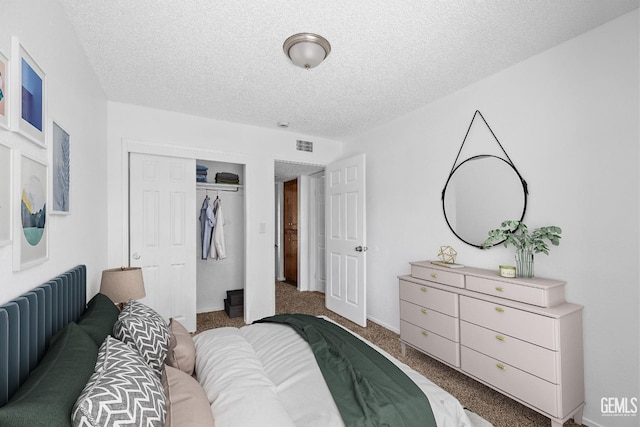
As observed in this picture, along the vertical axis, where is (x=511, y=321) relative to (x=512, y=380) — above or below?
above

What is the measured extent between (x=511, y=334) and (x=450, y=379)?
0.72 m

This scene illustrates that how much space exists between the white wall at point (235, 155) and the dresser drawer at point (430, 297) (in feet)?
5.66

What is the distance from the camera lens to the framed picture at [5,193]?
92 cm

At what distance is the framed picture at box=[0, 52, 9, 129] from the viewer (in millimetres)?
935

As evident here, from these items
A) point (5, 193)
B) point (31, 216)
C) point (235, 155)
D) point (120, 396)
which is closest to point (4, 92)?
point (5, 193)

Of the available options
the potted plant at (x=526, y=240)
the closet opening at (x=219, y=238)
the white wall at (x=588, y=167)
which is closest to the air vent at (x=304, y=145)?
the closet opening at (x=219, y=238)

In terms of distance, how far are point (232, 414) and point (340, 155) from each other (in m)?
3.68

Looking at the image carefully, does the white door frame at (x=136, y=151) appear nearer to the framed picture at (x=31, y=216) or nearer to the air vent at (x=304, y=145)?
the air vent at (x=304, y=145)

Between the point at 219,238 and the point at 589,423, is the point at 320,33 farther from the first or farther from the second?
the point at 589,423

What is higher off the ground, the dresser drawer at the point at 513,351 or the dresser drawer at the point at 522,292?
the dresser drawer at the point at 522,292

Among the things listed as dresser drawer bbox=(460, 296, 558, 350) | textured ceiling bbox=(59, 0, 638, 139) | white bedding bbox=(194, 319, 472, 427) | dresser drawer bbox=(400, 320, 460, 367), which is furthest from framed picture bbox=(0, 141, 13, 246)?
dresser drawer bbox=(400, 320, 460, 367)

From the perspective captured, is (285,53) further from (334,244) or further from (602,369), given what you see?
(602,369)

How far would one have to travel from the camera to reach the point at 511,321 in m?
1.97

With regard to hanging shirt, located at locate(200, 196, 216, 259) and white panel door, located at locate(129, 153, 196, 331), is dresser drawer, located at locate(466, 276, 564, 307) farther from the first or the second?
hanging shirt, located at locate(200, 196, 216, 259)
